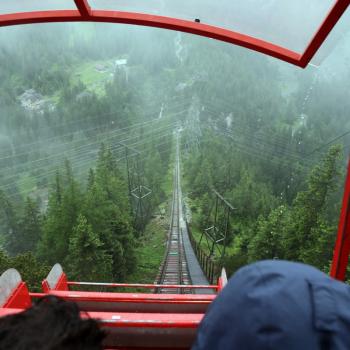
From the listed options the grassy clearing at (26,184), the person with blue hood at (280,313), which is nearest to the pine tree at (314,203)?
the person with blue hood at (280,313)

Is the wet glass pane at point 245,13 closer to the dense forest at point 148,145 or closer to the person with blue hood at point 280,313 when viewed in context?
the person with blue hood at point 280,313

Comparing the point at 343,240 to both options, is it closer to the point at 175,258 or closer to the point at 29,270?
the point at 29,270

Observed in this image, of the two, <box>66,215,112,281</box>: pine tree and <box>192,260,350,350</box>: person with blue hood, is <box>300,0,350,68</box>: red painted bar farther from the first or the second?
<box>66,215,112,281</box>: pine tree

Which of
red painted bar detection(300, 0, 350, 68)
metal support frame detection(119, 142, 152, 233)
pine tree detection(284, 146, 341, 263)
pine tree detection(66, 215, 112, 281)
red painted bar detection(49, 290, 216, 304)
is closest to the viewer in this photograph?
red painted bar detection(300, 0, 350, 68)

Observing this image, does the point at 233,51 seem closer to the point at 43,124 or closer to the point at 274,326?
the point at 43,124

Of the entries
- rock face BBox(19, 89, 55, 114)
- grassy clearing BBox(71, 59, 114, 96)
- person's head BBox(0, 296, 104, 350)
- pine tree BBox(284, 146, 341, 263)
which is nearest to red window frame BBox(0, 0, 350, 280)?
person's head BBox(0, 296, 104, 350)

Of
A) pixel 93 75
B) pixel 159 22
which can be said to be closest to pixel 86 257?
pixel 159 22
